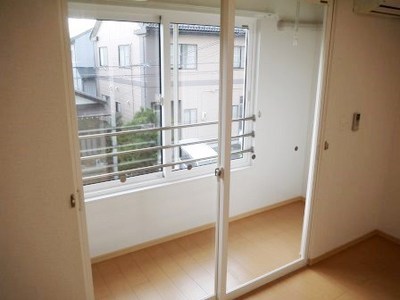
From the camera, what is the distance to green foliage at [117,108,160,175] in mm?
2492

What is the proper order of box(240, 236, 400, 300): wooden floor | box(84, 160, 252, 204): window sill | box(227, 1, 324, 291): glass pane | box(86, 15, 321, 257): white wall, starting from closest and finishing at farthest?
box(240, 236, 400, 300): wooden floor < box(84, 160, 252, 204): window sill < box(86, 15, 321, 257): white wall < box(227, 1, 324, 291): glass pane

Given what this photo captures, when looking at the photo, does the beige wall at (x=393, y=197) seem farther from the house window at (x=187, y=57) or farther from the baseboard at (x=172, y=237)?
the house window at (x=187, y=57)

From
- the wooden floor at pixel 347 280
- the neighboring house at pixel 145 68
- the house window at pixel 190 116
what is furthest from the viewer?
the house window at pixel 190 116

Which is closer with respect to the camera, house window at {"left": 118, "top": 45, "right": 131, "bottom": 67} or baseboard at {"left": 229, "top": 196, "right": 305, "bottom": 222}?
house window at {"left": 118, "top": 45, "right": 131, "bottom": 67}

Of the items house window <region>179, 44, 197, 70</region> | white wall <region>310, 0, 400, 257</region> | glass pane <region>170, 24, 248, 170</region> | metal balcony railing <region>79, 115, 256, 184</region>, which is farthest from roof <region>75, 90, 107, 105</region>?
white wall <region>310, 0, 400, 257</region>

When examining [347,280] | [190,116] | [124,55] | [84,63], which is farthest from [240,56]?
[347,280]

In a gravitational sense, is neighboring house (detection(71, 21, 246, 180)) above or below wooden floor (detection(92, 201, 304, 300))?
above

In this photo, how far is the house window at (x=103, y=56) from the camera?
2268 millimetres

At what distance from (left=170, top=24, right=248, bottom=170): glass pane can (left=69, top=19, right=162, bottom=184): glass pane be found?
6.9 inches

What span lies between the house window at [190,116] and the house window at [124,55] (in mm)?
629

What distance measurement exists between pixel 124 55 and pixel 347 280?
2.33 m

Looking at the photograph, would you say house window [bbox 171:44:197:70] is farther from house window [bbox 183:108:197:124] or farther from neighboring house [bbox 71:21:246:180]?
house window [bbox 183:108:197:124]

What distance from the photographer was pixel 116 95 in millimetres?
2410

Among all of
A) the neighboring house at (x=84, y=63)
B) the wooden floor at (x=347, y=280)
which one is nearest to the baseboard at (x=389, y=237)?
the wooden floor at (x=347, y=280)
